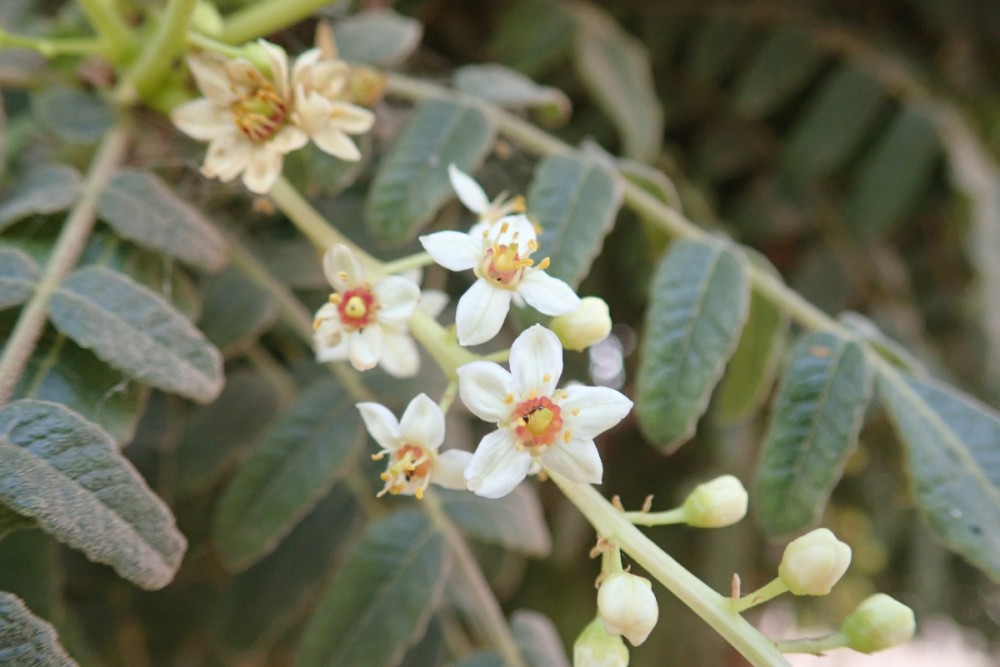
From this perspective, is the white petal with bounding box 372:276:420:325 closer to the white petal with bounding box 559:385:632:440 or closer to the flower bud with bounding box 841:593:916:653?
the white petal with bounding box 559:385:632:440

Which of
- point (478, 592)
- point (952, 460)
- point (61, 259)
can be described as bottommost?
point (478, 592)

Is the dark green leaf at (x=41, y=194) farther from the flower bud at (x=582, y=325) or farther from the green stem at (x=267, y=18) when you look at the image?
the flower bud at (x=582, y=325)

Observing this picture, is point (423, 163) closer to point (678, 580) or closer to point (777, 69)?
point (678, 580)

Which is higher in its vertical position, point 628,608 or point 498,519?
point 628,608

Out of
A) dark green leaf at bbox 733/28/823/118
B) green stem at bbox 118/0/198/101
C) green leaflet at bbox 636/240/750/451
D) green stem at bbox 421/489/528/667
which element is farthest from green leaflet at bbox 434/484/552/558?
dark green leaf at bbox 733/28/823/118

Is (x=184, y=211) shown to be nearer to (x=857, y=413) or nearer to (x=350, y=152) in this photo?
(x=350, y=152)

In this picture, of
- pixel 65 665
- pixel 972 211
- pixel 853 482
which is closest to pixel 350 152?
pixel 65 665

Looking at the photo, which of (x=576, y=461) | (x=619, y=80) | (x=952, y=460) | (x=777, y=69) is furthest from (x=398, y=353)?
(x=777, y=69)

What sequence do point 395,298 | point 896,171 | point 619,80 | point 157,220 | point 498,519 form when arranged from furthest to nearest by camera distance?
point 896,171, point 619,80, point 498,519, point 157,220, point 395,298
